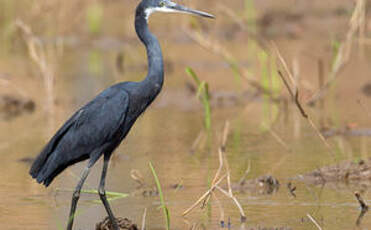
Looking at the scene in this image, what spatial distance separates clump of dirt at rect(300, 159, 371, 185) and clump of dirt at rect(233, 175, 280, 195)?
0.40 metres

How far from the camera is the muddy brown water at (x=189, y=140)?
7137 millimetres

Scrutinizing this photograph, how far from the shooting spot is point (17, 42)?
19234 millimetres

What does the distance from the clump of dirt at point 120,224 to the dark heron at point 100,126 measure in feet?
0.53

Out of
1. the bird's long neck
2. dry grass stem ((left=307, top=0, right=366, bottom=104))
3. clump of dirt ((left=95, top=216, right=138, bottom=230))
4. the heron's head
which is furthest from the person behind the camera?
dry grass stem ((left=307, top=0, right=366, bottom=104))

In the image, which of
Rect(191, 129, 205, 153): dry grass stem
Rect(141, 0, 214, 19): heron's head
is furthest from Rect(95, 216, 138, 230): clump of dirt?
Rect(191, 129, 205, 153): dry grass stem

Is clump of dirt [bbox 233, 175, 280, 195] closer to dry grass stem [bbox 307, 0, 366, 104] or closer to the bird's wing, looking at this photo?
the bird's wing

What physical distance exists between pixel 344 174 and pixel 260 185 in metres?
0.74

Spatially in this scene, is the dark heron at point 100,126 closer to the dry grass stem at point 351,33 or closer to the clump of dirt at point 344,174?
the clump of dirt at point 344,174

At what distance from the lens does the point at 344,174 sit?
816cm

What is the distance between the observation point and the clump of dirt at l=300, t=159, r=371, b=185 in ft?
26.7

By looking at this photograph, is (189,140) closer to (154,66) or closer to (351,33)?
Result: (351,33)

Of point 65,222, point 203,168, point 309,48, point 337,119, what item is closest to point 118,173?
point 203,168

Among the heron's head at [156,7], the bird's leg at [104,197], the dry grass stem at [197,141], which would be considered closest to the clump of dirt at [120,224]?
the bird's leg at [104,197]

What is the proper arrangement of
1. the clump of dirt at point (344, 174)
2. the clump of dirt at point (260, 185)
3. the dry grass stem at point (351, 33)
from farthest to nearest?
the dry grass stem at point (351, 33)
the clump of dirt at point (344, 174)
the clump of dirt at point (260, 185)
